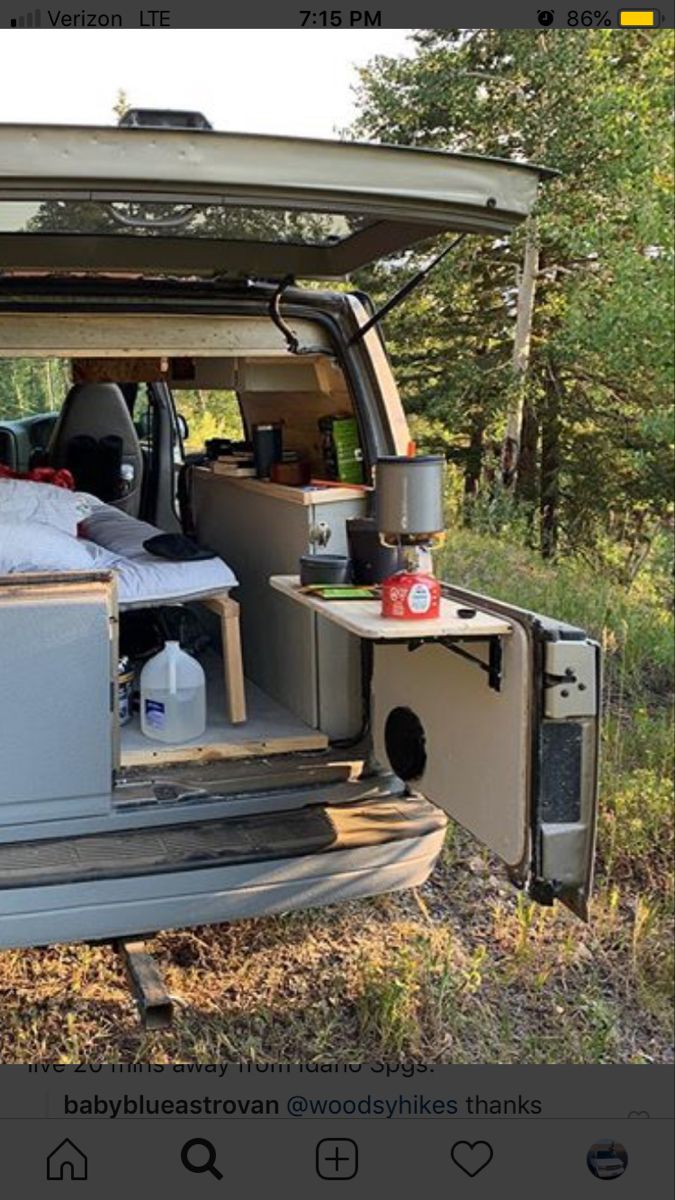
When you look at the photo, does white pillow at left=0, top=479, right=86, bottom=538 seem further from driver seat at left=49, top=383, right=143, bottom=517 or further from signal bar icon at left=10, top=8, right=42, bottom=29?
signal bar icon at left=10, top=8, right=42, bottom=29

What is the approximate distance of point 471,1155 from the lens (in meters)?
1.47

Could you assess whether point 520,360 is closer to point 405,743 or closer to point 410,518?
point 405,743

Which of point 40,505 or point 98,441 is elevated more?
point 98,441

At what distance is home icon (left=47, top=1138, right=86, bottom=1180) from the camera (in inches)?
56.8

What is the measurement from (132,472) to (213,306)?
5.44 feet

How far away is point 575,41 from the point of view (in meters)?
5.62

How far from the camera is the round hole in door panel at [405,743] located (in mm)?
2146

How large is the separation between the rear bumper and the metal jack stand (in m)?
0.06

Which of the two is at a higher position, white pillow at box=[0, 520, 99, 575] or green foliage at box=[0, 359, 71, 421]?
green foliage at box=[0, 359, 71, 421]

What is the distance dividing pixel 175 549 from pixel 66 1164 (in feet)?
5.37

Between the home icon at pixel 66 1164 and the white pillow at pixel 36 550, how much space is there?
4.03 feet

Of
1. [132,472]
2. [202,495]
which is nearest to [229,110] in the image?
[132,472]

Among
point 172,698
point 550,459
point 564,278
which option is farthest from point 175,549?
point 564,278

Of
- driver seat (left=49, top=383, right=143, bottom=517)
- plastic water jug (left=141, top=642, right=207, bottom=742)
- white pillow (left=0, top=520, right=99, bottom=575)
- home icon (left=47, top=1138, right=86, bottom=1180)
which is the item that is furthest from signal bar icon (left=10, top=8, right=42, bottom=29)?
driver seat (left=49, top=383, right=143, bottom=517)
